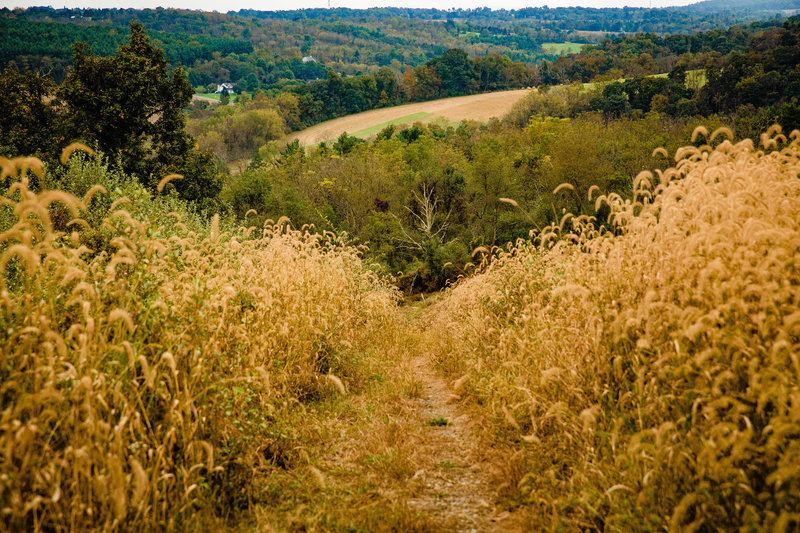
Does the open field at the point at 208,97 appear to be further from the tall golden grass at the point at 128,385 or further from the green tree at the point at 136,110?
the tall golden grass at the point at 128,385

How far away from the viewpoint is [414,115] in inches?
3501

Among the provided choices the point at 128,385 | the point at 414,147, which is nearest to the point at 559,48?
the point at 414,147

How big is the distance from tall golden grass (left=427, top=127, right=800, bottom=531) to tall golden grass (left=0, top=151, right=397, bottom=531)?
204 cm

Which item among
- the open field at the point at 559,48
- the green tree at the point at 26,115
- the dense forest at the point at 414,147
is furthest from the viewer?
the open field at the point at 559,48

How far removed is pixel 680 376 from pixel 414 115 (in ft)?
297

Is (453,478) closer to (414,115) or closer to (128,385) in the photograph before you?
(128,385)

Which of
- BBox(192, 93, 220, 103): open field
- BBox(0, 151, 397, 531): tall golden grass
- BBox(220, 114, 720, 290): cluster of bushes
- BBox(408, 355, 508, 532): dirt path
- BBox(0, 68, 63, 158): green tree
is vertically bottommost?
BBox(220, 114, 720, 290): cluster of bushes

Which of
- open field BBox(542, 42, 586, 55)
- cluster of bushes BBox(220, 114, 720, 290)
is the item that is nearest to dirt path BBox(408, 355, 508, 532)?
cluster of bushes BBox(220, 114, 720, 290)

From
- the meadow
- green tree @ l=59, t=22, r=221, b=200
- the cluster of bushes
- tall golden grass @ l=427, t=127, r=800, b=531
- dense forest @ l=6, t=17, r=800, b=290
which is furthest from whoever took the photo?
the cluster of bushes

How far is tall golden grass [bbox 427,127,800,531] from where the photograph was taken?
8.55 ft

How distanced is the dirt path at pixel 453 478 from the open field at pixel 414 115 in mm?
75481

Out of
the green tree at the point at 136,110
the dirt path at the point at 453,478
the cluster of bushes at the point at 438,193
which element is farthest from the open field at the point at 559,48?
the dirt path at the point at 453,478

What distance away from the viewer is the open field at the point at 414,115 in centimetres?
8331

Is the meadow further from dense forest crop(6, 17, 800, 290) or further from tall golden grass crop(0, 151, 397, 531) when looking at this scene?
dense forest crop(6, 17, 800, 290)
